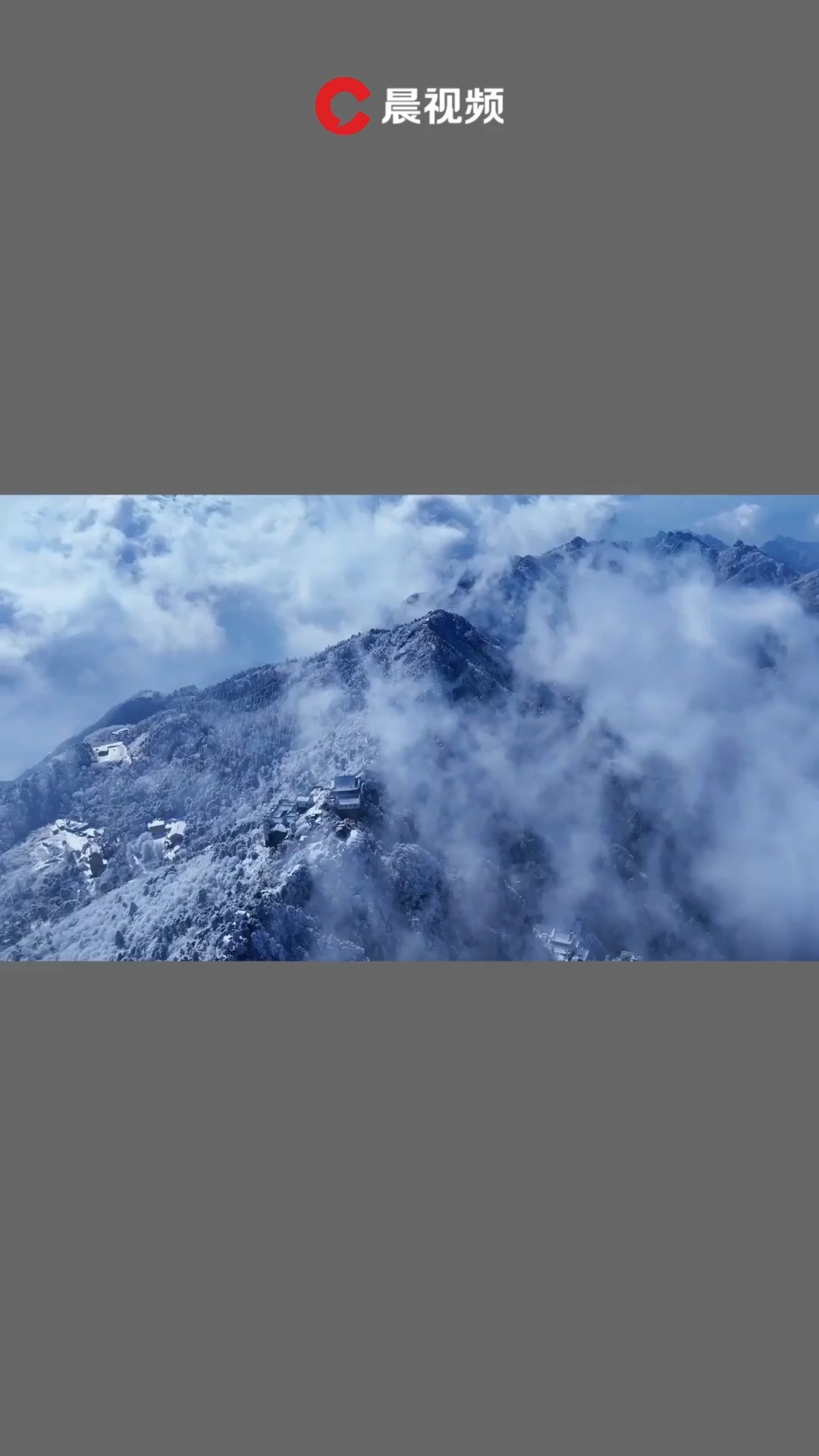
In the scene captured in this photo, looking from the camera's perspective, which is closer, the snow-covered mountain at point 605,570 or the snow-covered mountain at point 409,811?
the snow-covered mountain at point 409,811

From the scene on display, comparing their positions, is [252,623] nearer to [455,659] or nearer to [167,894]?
[455,659]

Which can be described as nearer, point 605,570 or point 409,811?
point 409,811

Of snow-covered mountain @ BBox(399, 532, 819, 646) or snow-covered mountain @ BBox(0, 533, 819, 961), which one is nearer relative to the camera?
snow-covered mountain @ BBox(0, 533, 819, 961)

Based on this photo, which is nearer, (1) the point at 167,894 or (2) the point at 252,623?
(1) the point at 167,894

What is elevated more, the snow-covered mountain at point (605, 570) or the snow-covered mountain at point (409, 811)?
the snow-covered mountain at point (605, 570)

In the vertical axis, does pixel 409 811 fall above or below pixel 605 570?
below

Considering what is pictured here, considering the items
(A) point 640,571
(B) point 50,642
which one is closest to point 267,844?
(B) point 50,642

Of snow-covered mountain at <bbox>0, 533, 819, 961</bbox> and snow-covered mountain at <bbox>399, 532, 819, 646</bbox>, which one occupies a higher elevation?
snow-covered mountain at <bbox>399, 532, 819, 646</bbox>
